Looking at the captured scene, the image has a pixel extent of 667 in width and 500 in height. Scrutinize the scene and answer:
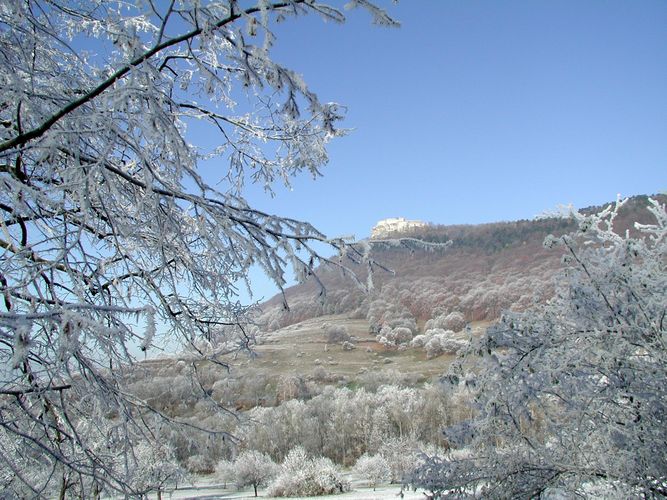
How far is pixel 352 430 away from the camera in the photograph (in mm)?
40750

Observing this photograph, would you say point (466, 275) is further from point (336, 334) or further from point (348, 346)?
point (336, 334)

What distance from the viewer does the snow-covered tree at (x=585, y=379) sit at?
10.3 feet

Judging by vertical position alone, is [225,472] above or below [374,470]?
above

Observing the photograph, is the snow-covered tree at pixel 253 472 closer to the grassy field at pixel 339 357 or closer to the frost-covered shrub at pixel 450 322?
the grassy field at pixel 339 357

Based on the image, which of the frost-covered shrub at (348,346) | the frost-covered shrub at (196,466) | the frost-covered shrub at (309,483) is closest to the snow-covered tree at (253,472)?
the frost-covered shrub at (309,483)

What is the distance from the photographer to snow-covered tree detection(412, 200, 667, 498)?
3.15 meters

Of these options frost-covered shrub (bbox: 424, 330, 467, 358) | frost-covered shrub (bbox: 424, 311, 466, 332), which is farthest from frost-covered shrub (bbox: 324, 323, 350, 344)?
frost-covered shrub (bbox: 424, 330, 467, 358)

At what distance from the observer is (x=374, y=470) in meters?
31.3

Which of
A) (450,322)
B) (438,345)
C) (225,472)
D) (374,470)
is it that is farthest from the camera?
(450,322)

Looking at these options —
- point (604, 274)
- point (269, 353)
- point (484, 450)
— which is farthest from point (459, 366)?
point (269, 353)

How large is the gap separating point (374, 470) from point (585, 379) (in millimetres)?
31045

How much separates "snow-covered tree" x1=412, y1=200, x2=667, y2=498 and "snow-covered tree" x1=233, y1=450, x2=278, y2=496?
30876 millimetres

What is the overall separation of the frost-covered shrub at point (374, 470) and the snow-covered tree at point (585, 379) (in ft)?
95.8

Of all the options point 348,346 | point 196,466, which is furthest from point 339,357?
point 196,466
